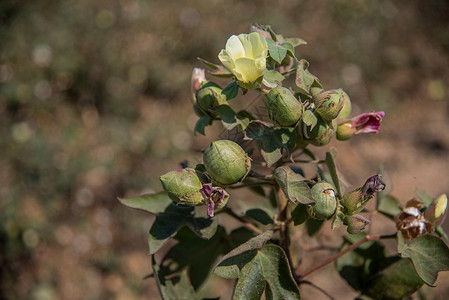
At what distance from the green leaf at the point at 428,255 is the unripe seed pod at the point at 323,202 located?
241mm

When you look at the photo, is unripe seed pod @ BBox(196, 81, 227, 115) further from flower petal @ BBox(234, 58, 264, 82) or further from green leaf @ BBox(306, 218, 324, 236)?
green leaf @ BBox(306, 218, 324, 236)

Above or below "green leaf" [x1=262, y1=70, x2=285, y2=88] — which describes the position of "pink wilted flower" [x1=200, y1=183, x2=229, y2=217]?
below

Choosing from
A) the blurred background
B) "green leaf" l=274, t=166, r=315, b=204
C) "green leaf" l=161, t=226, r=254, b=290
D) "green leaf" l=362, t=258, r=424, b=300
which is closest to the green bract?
"green leaf" l=274, t=166, r=315, b=204

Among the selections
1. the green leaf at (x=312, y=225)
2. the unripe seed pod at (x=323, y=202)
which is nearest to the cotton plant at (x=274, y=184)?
the unripe seed pod at (x=323, y=202)

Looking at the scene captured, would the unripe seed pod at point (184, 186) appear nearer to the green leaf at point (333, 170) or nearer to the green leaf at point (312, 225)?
the green leaf at point (333, 170)

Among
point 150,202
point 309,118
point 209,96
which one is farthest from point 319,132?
point 150,202

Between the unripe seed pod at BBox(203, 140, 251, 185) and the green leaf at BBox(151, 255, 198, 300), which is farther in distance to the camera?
the green leaf at BBox(151, 255, 198, 300)

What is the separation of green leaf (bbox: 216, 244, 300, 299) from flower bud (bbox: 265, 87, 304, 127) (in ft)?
0.94

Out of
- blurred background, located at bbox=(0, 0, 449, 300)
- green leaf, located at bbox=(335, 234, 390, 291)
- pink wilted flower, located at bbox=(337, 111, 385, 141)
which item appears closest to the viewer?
pink wilted flower, located at bbox=(337, 111, 385, 141)

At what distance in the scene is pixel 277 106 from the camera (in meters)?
0.92

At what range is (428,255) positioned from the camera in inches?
41.0

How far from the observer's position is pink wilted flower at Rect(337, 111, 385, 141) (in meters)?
1.08

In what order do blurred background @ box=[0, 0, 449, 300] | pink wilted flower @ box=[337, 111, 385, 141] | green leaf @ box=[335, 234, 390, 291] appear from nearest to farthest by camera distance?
pink wilted flower @ box=[337, 111, 385, 141], green leaf @ box=[335, 234, 390, 291], blurred background @ box=[0, 0, 449, 300]

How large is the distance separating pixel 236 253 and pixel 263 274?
0.47 feet
